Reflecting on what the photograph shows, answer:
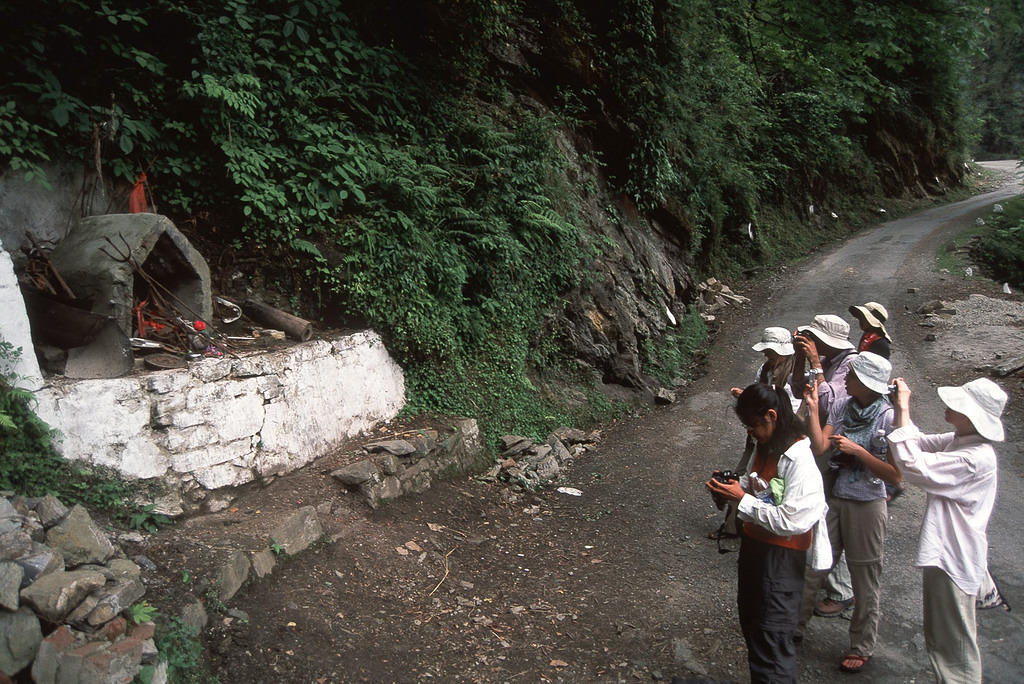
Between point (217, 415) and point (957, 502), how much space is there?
4.78 m

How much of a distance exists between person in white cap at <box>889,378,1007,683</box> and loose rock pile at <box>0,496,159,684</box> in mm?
4011

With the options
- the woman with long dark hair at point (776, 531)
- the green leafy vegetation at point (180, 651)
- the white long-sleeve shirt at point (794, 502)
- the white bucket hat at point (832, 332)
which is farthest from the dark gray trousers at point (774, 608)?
→ the green leafy vegetation at point (180, 651)

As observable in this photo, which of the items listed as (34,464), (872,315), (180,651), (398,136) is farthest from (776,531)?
(398,136)

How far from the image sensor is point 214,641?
3869 millimetres

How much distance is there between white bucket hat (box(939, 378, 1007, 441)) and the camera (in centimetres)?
345

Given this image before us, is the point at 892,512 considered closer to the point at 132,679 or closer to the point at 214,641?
the point at 214,641

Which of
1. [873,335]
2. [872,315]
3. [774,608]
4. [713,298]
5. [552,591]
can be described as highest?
[872,315]

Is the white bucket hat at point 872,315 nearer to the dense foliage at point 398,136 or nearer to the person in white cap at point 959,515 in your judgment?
the person in white cap at point 959,515

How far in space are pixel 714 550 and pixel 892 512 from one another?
72.6 inches

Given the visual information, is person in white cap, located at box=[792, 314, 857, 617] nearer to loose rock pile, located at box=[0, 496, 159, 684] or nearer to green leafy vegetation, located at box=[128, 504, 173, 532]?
loose rock pile, located at box=[0, 496, 159, 684]

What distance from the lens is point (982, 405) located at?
3518 mm

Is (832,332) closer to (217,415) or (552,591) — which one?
(552,591)

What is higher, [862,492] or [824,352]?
[824,352]

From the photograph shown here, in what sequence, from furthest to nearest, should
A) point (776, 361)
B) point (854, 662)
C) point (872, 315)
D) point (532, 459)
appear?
point (532, 459)
point (776, 361)
point (872, 315)
point (854, 662)
